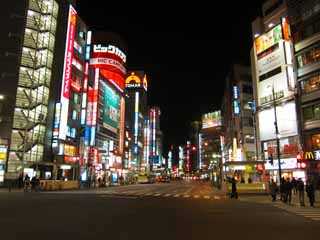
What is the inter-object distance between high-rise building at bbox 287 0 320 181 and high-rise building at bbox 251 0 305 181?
165 centimetres

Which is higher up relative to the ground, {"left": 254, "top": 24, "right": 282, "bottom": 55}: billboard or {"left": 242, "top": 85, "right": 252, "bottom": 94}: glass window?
{"left": 254, "top": 24, "right": 282, "bottom": 55}: billboard

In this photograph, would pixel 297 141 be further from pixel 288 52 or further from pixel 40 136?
pixel 40 136

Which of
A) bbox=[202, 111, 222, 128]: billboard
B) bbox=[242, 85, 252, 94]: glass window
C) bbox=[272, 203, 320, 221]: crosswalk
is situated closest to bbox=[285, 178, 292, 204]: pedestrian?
bbox=[272, 203, 320, 221]: crosswalk

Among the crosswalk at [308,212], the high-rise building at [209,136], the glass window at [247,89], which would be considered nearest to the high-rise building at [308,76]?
the crosswalk at [308,212]

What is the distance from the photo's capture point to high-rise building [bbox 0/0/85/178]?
4662 centimetres

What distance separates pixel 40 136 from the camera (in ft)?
162

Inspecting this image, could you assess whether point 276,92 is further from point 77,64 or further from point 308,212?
point 308,212

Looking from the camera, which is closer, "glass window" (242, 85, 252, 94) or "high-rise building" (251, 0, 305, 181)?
"high-rise building" (251, 0, 305, 181)

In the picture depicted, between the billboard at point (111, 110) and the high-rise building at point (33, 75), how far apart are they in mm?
26223

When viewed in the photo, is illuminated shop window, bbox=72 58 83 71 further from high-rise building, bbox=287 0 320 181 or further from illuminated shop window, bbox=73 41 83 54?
high-rise building, bbox=287 0 320 181

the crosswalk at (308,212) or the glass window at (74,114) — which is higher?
the glass window at (74,114)

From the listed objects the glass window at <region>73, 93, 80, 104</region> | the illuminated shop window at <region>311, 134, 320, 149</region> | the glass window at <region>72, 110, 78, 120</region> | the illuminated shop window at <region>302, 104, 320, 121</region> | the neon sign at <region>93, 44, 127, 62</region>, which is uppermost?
the neon sign at <region>93, 44, 127, 62</region>

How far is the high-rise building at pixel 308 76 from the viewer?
43250mm

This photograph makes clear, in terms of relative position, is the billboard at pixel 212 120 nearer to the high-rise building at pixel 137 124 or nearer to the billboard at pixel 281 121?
the high-rise building at pixel 137 124
